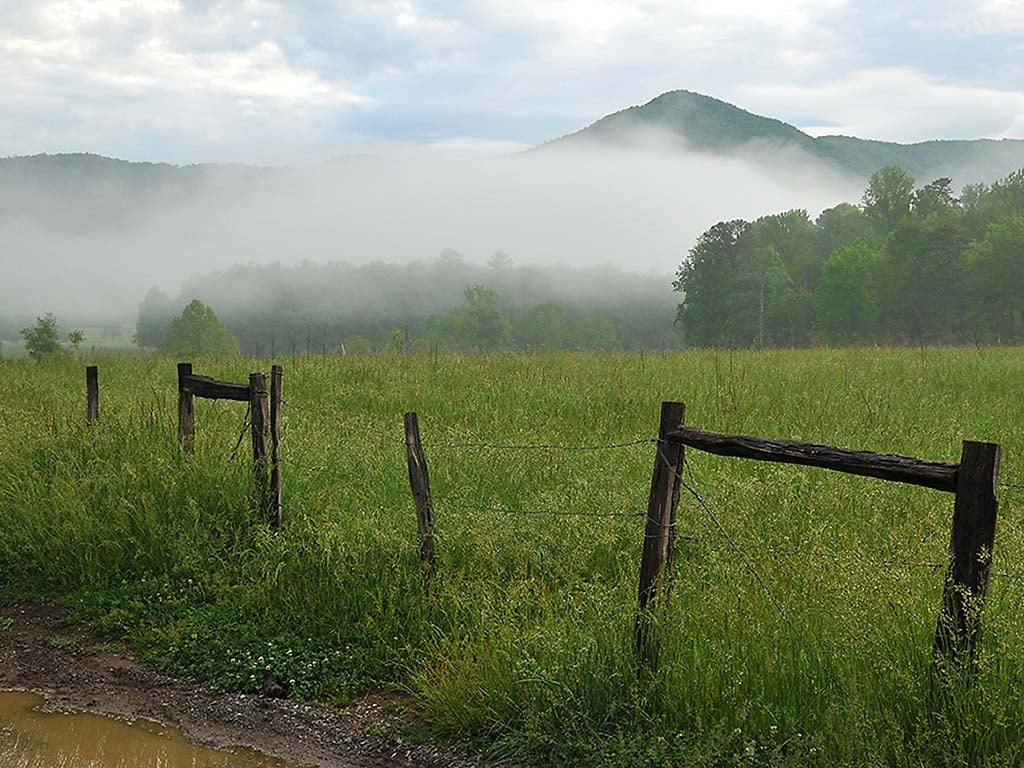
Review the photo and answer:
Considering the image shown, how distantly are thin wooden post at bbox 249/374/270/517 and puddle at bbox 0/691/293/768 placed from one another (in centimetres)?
270

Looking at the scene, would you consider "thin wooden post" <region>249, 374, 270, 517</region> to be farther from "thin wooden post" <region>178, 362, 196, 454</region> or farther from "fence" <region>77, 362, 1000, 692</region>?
"fence" <region>77, 362, 1000, 692</region>

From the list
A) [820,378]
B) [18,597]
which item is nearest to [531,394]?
[820,378]

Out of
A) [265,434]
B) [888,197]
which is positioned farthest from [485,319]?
[265,434]

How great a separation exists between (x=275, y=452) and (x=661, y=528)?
4293mm

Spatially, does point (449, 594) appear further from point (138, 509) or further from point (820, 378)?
point (820, 378)

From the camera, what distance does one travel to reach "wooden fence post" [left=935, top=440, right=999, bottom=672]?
421cm

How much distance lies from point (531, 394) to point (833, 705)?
10887 millimetres

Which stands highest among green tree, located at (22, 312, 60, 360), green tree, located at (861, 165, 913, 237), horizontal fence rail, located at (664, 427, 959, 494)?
green tree, located at (861, 165, 913, 237)

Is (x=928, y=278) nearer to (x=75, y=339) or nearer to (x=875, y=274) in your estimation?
(x=875, y=274)

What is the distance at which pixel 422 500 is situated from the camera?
7020 mm

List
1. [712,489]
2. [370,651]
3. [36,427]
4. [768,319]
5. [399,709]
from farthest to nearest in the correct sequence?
[768,319], [36,427], [712,489], [370,651], [399,709]

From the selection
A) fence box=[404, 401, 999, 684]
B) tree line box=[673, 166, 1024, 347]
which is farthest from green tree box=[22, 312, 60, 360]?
fence box=[404, 401, 999, 684]

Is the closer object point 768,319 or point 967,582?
point 967,582

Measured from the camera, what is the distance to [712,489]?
929 cm
